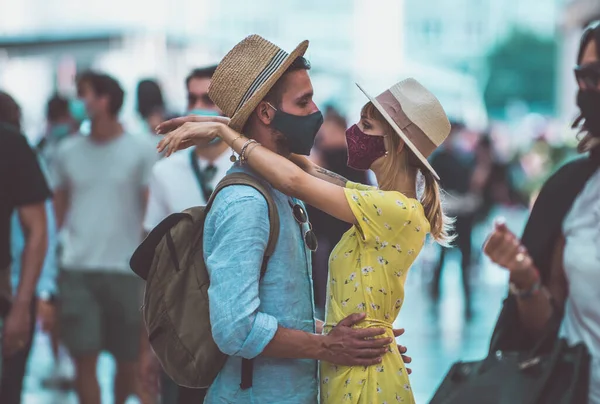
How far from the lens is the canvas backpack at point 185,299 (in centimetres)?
302

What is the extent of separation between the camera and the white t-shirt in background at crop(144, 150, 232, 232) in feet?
16.5

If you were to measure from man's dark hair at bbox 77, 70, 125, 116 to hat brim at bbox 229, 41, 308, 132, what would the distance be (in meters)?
3.89

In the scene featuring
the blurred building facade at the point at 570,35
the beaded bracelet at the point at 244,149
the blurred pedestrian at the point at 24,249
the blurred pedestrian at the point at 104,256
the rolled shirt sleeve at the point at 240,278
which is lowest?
the blurred building facade at the point at 570,35

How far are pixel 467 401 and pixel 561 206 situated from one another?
906mm

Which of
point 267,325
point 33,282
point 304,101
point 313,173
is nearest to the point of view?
point 267,325

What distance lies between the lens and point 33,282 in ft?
16.2

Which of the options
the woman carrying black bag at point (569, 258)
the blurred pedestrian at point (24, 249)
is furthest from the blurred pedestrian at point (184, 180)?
the woman carrying black bag at point (569, 258)

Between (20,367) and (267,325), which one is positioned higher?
(267,325)

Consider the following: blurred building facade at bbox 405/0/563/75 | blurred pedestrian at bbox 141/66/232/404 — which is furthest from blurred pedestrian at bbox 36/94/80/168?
blurred building facade at bbox 405/0/563/75

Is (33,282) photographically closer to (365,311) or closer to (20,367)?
(20,367)

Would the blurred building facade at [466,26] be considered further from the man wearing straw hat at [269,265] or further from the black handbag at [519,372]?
the man wearing straw hat at [269,265]

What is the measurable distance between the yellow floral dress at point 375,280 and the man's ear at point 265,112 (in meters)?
0.30

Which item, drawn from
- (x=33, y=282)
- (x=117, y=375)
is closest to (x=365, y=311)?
(x=33, y=282)

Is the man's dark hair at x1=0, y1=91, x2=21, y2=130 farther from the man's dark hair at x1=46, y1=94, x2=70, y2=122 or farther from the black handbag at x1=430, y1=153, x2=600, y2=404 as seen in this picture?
the man's dark hair at x1=46, y1=94, x2=70, y2=122
